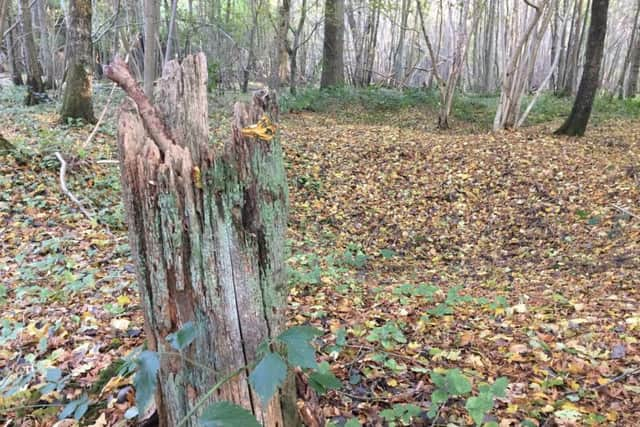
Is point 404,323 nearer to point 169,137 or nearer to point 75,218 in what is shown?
point 169,137

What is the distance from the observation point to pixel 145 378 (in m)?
1.15

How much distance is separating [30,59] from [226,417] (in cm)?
1446

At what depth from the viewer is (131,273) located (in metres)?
3.77

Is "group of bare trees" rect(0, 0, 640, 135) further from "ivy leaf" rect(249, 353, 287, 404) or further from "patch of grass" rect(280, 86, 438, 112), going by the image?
"ivy leaf" rect(249, 353, 287, 404)

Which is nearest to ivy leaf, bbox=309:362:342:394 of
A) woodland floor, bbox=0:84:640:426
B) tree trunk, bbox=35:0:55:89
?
woodland floor, bbox=0:84:640:426

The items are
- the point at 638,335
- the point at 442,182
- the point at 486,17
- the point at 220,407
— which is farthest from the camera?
the point at 486,17

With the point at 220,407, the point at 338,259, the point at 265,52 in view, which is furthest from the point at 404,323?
the point at 265,52

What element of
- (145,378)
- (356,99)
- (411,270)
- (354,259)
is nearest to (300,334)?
(145,378)

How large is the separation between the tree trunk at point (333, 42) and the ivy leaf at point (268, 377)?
14.2 m

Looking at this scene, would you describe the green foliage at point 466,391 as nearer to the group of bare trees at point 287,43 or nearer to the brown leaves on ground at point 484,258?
the brown leaves on ground at point 484,258

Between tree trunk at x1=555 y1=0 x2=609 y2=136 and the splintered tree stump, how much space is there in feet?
30.9

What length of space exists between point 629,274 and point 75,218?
5692 millimetres

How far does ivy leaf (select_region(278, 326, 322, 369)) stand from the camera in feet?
3.79

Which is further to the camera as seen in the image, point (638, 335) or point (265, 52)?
point (265, 52)
